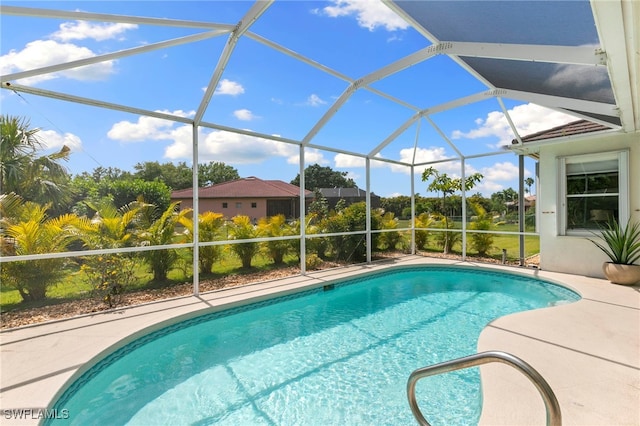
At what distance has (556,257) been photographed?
25.2ft

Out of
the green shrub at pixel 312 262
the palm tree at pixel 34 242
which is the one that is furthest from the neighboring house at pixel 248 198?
the palm tree at pixel 34 242

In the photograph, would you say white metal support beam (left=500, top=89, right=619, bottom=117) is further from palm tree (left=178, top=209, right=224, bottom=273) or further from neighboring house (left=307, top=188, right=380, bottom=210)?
palm tree (left=178, top=209, right=224, bottom=273)

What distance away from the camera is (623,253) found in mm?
6340

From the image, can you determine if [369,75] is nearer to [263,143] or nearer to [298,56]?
[298,56]

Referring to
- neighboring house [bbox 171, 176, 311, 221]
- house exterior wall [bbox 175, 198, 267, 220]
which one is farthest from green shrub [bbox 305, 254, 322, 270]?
house exterior wall [bbox 175, 198, 267, 220]

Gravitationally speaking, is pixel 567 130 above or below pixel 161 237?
above

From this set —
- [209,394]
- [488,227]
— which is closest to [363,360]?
[209,394]

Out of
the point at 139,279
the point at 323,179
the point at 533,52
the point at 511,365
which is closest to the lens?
the point at 511,365

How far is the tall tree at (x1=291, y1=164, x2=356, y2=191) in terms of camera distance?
27.5 feet

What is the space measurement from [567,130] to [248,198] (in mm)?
7999

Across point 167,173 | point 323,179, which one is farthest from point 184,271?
point 323,179

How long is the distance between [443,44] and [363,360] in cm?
455

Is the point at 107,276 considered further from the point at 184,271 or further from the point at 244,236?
the point at 244,236

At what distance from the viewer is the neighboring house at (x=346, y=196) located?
9180 mm
